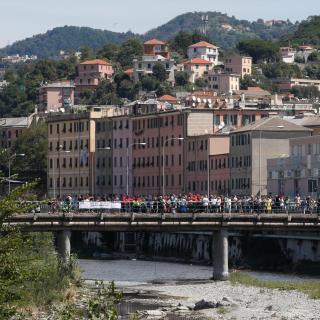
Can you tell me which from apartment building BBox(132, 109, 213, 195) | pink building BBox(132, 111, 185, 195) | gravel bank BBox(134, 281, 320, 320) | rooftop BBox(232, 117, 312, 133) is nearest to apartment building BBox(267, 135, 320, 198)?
rooftop BBox(232, 117, 312, 133)

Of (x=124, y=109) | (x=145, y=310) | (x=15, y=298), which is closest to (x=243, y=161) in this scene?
(x=124, y=109)

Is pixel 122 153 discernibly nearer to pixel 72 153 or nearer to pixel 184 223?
pixel 72 153

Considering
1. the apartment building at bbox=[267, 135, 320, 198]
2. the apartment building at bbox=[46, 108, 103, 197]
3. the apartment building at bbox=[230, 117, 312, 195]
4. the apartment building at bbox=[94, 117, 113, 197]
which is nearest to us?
the apartment building at bbox=[267, 135, 320, 198]

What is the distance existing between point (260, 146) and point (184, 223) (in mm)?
58037

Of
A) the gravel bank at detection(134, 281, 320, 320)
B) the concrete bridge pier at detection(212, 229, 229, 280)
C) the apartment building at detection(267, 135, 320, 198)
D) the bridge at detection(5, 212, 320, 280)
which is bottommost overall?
the gravel bank at detection(134, 281, 320, 320)

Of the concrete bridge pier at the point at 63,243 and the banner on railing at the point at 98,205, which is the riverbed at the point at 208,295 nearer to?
the concrete bridge pier at the point at 63,243

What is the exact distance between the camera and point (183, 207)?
256 feet

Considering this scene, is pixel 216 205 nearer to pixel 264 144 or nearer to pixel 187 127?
pixel 264 144

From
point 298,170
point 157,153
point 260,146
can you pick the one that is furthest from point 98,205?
point 157,153

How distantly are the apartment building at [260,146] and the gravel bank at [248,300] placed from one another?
2336 inches

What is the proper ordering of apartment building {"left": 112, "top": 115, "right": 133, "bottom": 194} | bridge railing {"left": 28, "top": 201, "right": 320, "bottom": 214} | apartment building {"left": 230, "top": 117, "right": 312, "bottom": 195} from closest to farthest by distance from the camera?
1. bridge railing {"left": 28, "top": 201, "right": 320, "bottom": 214}
2. apartment building {"left": 230, "top": 117, "right": 312, "bottom": 195}
3. apartment building {"left": 112, "top": 115, "right": 133, "bottom": 194}

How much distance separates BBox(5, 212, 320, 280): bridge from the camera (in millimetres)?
74312

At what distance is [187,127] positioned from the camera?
499ft

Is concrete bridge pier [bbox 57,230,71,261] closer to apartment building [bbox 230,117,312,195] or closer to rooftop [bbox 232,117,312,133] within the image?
apartment building [bbox 230,117,312,195]
